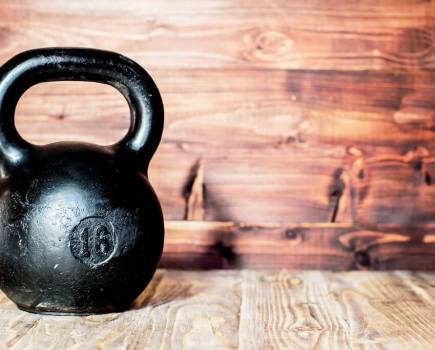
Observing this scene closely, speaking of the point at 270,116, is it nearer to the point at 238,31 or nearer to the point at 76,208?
the point at 238,31

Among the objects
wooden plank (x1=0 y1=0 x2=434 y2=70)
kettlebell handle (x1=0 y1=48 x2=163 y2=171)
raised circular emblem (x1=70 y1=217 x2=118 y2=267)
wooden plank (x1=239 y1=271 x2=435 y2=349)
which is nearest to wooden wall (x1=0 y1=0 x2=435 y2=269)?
wooden plank (x1=0 y1=0 x2=434 y2=70)

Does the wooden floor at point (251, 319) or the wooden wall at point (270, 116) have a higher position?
the wooden wall at point (270, 116)

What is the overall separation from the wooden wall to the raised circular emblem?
0.56 meters

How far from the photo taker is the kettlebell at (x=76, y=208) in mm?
1102

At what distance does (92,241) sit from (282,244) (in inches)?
26.3

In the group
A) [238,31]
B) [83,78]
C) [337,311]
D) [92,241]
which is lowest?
[337,311]

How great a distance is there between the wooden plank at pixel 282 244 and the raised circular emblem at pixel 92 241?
56 centimetres

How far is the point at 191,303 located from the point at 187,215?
0.43m

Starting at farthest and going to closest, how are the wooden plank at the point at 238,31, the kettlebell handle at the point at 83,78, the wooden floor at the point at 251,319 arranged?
the wooden plank at the point at 238,31, the kettlebell handle at the point at 83,78, the wooden floor at the point at 251,319

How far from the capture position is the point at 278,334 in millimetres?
1058

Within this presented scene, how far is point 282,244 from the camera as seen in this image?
168 centimetres

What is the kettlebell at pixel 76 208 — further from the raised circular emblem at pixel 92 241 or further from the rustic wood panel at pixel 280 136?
the rustic wood panel at pixel 280 136

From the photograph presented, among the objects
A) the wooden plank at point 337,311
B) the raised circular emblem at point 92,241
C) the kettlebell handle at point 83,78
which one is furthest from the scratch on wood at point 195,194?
the raised circular emblem at point 92,241

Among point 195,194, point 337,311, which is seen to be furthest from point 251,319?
point 195,194
